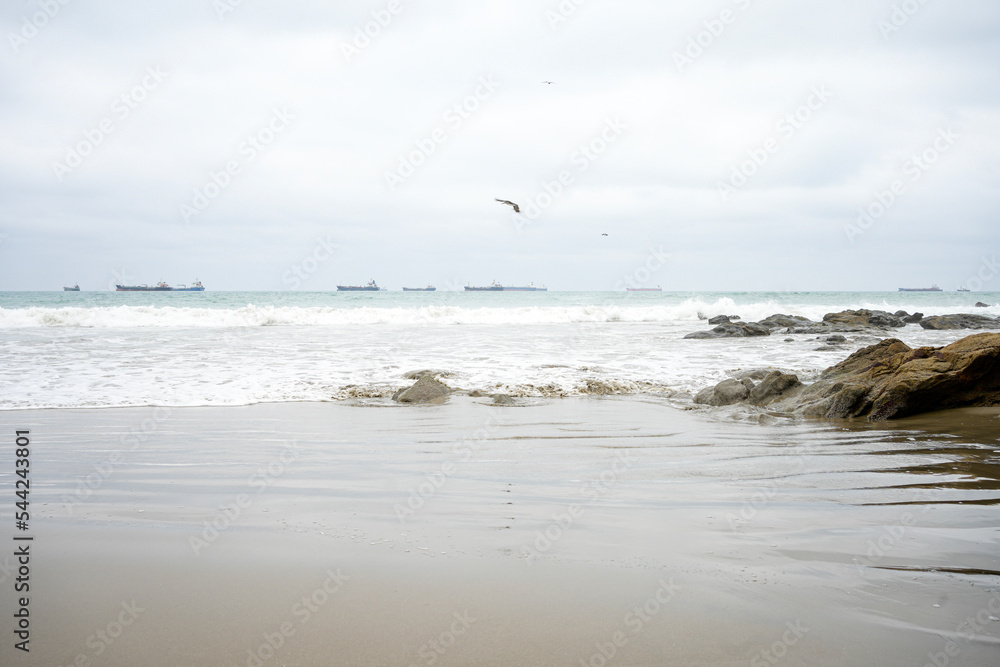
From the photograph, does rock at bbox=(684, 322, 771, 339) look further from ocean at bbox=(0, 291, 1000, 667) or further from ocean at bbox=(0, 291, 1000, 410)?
ocean at bbox=(0, 291, 1000, 667)

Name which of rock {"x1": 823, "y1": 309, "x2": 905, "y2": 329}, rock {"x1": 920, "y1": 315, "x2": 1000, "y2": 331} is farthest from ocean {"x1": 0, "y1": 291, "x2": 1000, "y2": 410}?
rock {"x1": 920, "y1": 315, "x2": 1000, "y2": 331}

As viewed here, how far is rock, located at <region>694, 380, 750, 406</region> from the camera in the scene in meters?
8.48

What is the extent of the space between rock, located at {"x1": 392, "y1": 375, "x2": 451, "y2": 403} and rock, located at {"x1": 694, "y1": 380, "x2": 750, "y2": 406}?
3.82 metres

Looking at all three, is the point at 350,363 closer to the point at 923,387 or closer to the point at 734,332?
the point at 923,387

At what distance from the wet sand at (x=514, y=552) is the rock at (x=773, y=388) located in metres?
2.29

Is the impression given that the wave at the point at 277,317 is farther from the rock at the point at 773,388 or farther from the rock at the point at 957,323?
the rock at the point at 773,388

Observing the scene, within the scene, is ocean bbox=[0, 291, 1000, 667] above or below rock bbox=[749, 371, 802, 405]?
below

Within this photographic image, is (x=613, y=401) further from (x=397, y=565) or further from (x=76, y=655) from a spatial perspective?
(x=76, y=655)

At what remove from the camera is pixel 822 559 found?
10.4 ft

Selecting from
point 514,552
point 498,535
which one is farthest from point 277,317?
point 514,552

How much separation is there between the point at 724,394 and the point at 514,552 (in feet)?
20.1

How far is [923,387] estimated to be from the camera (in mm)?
7223

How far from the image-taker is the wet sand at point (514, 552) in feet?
8.05

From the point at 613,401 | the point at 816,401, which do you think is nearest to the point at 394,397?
the point at 613,401
